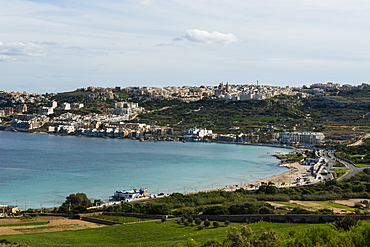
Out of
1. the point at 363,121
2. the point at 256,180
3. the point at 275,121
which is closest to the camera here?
the point at 256,180

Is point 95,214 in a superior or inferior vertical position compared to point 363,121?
inferior

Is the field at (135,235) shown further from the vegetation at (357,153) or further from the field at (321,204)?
the vegetation at (357,153)

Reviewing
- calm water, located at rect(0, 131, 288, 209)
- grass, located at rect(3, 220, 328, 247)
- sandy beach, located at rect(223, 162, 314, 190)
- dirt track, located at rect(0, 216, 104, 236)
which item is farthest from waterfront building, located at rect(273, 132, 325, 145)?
dirt track, located at rect(0, 216, 104, 236)

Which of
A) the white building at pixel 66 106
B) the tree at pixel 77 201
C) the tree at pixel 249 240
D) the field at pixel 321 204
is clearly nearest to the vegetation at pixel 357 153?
the field at pixel 321 204

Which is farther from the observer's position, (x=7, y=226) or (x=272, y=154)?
(x=272, y=154)

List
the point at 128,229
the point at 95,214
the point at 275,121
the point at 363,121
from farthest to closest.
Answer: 1. the point at 275,121
2. the point at 363,121
3. the point at 95,214
4. the point at 128,229

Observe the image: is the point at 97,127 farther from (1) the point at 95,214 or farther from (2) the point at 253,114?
(1) the point at 95,214

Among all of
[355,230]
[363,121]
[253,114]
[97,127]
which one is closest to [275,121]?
[253,114]

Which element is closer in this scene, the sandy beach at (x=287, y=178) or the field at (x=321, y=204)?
the field at (x=321, y=204)
